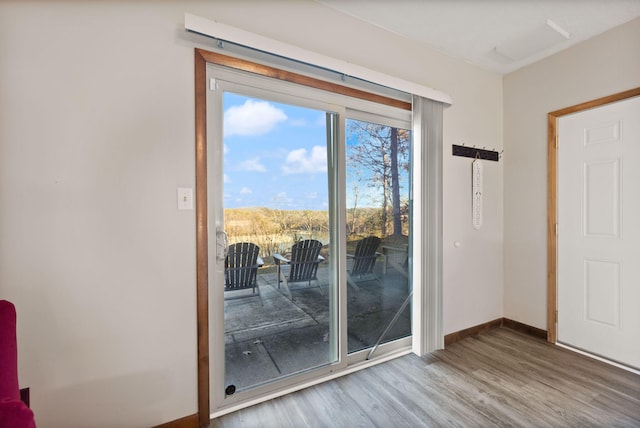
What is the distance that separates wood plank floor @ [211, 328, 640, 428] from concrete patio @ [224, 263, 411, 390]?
0.64 feet

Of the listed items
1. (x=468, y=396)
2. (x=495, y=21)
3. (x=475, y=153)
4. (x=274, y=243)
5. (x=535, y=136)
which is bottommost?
(x=468, y=396)

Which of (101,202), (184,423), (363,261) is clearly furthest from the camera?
(363,261)

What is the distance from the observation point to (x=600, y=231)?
7.54 ft

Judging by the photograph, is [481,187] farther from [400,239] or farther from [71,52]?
[71,52]

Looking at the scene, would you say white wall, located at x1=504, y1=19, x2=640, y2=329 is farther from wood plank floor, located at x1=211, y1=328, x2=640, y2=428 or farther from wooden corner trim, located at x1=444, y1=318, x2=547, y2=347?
wood plank floor, located at x1=211, y1=328, x2=640, y2=428

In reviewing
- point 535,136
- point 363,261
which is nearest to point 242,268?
point 363,261

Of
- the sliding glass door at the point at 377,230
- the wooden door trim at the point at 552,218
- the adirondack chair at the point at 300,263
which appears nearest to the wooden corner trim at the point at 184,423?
the adirondack chair at the point at 300,263

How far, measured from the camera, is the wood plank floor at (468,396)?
1.63m

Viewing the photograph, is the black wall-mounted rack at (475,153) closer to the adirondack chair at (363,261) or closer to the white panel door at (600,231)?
the white panel door at (600,231)

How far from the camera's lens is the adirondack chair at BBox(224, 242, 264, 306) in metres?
1.76

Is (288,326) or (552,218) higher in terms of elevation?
(552,218)

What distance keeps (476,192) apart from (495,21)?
1.41m

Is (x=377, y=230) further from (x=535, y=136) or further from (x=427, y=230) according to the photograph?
(x=535, y=136)

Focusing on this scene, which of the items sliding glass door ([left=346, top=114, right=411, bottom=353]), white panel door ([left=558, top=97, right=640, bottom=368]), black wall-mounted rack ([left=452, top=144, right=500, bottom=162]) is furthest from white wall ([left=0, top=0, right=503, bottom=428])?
white panel door ([left=558, top=97, right=640, bottom=368])
